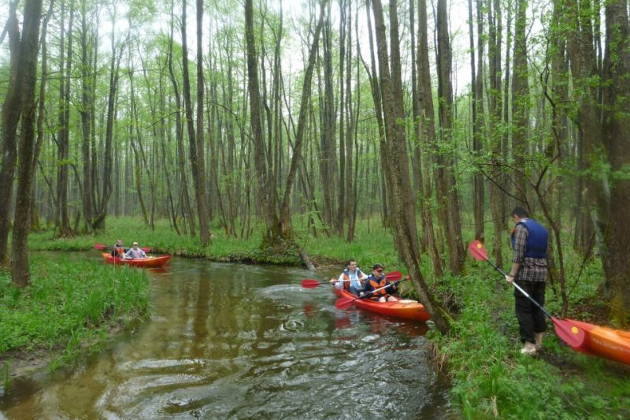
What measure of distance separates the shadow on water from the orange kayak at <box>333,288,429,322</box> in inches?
6.2

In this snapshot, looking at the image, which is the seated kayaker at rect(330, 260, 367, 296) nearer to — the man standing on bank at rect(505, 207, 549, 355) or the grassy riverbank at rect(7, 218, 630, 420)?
the grassy riverbank at rect(7, 218, 630, 420)

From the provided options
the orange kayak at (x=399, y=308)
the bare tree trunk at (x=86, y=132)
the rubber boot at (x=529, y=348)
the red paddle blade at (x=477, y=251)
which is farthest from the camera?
the bare tree trunk at (x=86, y=132)

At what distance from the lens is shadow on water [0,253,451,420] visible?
4.35m

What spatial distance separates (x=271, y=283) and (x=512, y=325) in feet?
23.8

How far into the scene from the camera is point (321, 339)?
7.01 meters

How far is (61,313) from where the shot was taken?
6.32 metres

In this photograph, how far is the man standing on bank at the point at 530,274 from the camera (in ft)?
16.4

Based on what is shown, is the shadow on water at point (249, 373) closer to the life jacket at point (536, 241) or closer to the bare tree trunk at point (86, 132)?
the life jacket at point (536, 241)

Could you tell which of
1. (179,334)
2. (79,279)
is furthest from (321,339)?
(79,279)

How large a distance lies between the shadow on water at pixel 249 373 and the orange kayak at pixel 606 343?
63.8 inches

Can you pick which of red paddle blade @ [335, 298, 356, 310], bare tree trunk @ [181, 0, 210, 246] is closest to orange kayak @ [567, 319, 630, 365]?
red paddle blade @ [335, 298, 356, 310]

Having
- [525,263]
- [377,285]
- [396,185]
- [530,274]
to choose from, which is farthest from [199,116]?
[530,274]

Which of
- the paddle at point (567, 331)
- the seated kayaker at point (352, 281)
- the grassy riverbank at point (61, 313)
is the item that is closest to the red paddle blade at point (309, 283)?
the seated kayaker at point (352, 281)

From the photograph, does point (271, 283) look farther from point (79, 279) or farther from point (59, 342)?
point (59, 342)
